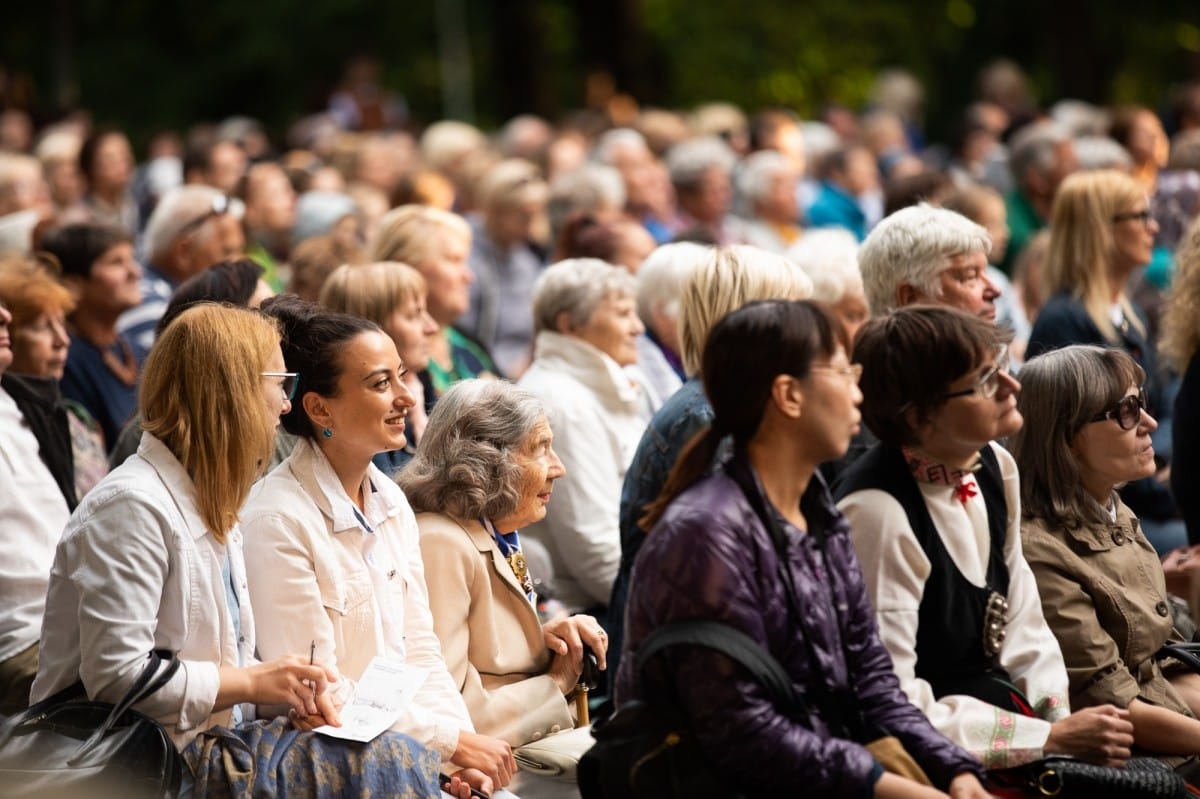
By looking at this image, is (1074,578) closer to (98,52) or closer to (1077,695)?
(1077,695)

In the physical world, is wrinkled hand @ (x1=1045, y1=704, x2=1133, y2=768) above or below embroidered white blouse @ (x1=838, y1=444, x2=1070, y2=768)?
below

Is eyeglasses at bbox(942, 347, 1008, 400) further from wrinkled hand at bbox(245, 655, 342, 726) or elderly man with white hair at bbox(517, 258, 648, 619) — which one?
elderly man with white hair at bbox(517, 258, 648, 619)

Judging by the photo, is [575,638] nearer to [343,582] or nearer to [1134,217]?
[343,582]

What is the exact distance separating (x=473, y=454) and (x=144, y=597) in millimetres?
1063

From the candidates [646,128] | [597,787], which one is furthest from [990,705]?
[646,128]

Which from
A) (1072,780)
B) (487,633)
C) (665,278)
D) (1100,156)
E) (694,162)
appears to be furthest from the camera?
(694,162)

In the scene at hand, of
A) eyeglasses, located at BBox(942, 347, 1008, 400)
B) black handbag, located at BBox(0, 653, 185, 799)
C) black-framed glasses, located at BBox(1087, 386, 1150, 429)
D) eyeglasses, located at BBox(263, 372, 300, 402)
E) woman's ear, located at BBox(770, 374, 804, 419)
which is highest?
woman's ear, located at BBox(770, 374, 804, 419)

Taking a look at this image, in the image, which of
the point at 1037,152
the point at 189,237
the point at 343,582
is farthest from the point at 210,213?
the point at 1037,152

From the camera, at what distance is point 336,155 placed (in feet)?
40.0

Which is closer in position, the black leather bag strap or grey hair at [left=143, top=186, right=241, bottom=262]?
the black leather bag strap

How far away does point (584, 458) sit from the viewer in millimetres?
5438

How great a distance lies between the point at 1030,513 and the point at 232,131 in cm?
1065

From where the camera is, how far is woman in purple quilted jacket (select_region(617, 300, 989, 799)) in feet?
10.4

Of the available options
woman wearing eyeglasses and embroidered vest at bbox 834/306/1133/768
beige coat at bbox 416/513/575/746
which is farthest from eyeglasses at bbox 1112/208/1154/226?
beige coat at bbox 416/513/575/746
